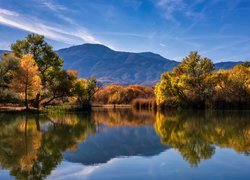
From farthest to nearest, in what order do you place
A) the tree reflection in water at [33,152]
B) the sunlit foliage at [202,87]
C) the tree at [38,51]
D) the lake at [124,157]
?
the sunlit foliage at [202,87], the tree at [38,51], the tree reflection in water at [33,152], the lake at [124,157]

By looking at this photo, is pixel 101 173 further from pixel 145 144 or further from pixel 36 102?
pixel 36 102

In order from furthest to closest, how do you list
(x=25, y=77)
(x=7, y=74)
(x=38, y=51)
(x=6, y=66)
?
(x=38, y=51) < (x=7, y=74) < (x=25, y=77) < (x=6, y=66)

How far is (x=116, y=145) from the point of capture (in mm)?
18125

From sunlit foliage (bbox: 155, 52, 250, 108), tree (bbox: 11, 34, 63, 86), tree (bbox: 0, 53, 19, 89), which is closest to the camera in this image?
tree (bbox: 0, 53, 19, 89)

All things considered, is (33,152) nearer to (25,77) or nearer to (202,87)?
(25,77)

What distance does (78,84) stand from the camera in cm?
5553

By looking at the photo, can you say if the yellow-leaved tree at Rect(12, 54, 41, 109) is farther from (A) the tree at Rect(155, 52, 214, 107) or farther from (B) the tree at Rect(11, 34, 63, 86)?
(A) the tree at Rect(155, 52, 214, 107)

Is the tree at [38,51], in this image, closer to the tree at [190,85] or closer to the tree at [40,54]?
the tree at [40,54]

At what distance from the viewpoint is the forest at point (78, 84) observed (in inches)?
1737

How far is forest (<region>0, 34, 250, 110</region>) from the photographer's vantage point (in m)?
44.1

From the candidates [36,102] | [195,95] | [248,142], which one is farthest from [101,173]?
[195,95]

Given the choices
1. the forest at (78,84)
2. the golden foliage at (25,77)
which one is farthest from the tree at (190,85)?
the golden foliage at (25,77)

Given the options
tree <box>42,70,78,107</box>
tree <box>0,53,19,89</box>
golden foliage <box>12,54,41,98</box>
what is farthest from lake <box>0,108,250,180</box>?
tree <box>42,70,78,107</box>

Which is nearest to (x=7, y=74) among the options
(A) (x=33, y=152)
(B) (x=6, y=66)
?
(B) (x=6, y=66)
